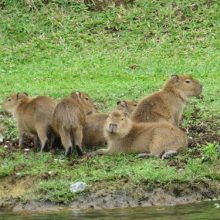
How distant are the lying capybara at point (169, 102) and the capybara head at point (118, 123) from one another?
62 centimetres

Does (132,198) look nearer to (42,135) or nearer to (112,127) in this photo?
(112,127)

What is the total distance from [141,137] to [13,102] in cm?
201

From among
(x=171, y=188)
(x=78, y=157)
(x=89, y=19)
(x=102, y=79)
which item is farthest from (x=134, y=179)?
(x=89, y=19)

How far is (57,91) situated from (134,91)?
1.26m

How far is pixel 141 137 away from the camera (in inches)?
413

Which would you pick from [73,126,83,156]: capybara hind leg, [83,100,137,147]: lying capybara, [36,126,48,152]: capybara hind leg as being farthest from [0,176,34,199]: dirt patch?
[83,100,137,147]: lying capybara

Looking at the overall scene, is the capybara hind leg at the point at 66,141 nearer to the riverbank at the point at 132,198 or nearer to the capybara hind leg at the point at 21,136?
the capybara hind leg at the point at 21,136

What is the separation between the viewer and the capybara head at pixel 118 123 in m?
10.5

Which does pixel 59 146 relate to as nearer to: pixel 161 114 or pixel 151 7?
pixel 161 114

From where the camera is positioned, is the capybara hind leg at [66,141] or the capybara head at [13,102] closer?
the capybara hind leg at [66,141]

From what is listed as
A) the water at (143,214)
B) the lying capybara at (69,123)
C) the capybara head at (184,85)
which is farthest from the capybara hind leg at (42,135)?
the capybara head at (184,85)

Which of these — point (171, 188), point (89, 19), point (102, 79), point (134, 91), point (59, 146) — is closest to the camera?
point (171, 188)

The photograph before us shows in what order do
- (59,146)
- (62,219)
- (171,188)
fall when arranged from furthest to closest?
(59,146) → (171,188) → (62,219)

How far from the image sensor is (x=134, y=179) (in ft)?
31.2
